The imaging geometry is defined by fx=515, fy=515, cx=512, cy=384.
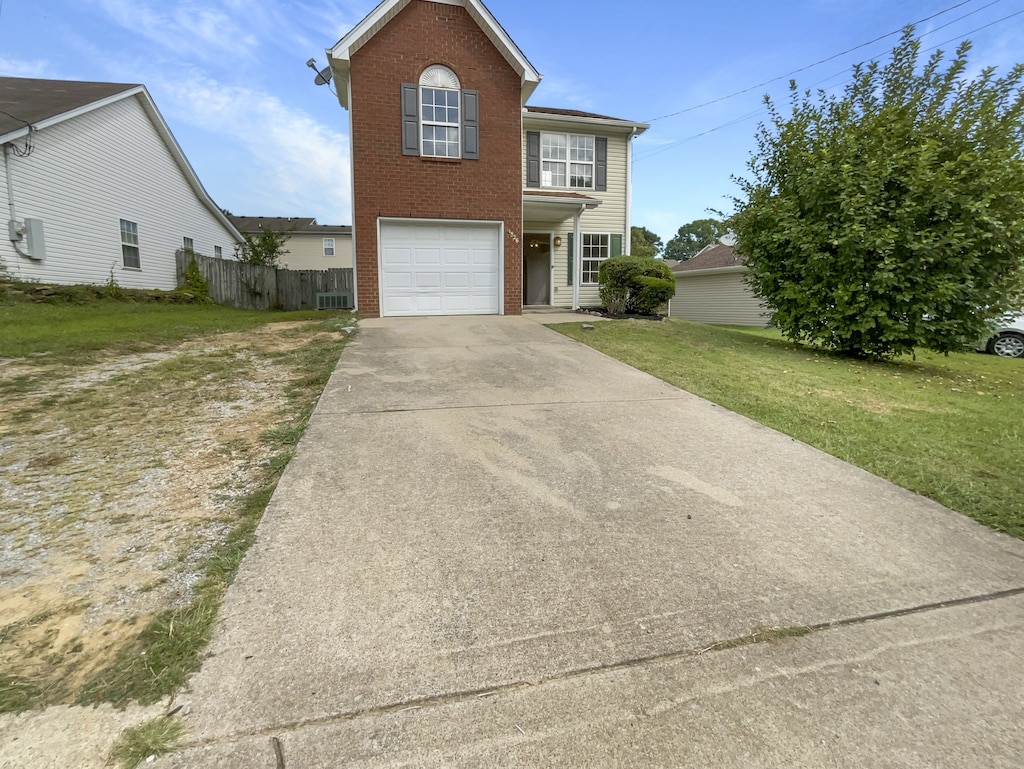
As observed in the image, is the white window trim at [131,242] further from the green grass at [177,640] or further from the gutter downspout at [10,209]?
the green grass at [177,640]

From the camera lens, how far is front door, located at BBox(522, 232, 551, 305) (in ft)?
54.7

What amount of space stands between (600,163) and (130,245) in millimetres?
14512

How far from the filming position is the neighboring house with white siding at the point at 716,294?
22219mm

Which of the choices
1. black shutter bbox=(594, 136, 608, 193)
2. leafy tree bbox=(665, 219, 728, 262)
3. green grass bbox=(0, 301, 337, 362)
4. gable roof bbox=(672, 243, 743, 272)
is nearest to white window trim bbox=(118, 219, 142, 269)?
green grass bbox=(0, 301, 337, 362)

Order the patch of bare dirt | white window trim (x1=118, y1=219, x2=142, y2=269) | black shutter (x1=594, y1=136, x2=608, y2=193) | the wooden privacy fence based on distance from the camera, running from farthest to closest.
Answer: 1. the wooden privacy fence
2. black shutter (x1=594, y1=136, x2=608, y2=193)
3. white window trim (x1=118, y1=219, x2=142, y2=269)
4. the patch of bare dirt

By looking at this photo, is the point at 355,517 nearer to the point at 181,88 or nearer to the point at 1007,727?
the point at 1007,727

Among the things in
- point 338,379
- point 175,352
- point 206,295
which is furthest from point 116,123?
point 338,379

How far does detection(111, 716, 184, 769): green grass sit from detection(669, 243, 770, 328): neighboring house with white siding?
22275mm

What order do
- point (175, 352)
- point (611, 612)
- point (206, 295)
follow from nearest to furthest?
point (611, 612)
point (175, 352)
point (206, 295)

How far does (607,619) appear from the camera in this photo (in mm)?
1986

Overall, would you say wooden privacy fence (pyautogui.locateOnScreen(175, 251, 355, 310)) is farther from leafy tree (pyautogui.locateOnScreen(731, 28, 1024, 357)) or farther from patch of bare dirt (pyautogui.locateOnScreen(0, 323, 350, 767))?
leafy tree (pyautogui.locateOnScreen(731, 28, 1024, 357))

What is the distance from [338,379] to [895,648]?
517 centimetres

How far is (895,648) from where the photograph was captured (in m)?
1.88

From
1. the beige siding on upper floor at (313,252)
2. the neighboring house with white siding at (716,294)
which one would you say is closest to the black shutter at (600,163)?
the neighboring house with white siding at (716,294)
